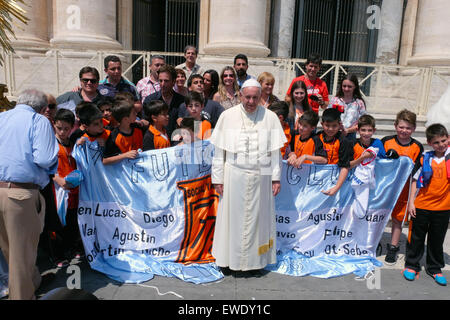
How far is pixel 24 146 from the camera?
3.08m

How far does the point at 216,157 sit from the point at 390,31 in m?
11.0

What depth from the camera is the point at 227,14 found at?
32.4 feet

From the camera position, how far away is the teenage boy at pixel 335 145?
4311 mm

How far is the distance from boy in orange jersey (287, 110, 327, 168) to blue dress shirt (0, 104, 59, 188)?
260cm

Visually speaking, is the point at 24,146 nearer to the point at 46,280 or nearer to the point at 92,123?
the point at 92,123

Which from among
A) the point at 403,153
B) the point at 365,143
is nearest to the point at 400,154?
the point at 403,153

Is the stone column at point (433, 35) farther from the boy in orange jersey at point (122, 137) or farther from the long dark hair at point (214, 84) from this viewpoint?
the boy in orange jersey at point (122, 137)

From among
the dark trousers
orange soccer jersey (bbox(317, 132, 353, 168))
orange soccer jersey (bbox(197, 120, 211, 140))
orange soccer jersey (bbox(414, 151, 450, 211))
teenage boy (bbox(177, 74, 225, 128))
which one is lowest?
the dark trousers

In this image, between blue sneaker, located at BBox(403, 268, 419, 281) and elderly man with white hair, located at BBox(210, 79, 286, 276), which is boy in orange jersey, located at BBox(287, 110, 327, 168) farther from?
blue sneaker, located at BBox(403, 268, 419, 281)

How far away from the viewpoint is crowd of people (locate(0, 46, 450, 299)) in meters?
3.13

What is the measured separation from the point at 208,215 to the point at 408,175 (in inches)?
97.6

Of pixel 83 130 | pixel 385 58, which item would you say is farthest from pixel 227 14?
pixel 83 130

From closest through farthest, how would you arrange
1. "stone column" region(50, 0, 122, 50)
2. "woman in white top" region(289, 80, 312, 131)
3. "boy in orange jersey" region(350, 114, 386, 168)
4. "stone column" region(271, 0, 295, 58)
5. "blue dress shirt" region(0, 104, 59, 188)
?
"blue dress shirt" region(0, 104, 59, 188)
"boy in orange jersey" region(350, 114, 386, 168)
"woman in white top" region(289, 80, 312, 131)
"stone column" region(50, 0, 122, 50)
"stone column" region(271, 0, 295, 58)

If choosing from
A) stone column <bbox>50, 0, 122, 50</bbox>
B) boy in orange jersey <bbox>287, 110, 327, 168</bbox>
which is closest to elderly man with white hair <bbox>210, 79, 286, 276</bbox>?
boy in orange jersey <bbox>287, 110, 327, 168</bbox>
